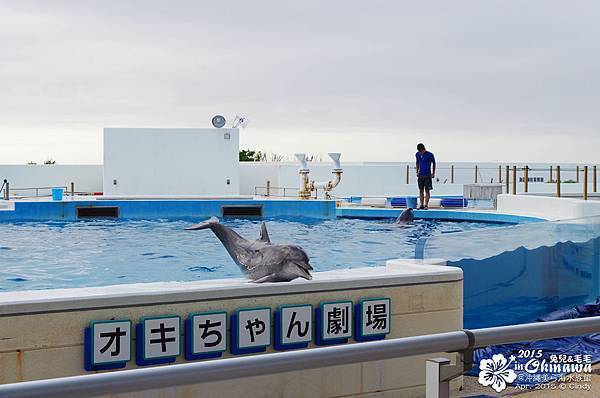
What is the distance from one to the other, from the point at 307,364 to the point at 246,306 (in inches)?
94.2

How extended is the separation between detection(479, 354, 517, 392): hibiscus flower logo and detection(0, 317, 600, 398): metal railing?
1.87 m

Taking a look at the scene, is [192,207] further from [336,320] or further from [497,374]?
[497,374]

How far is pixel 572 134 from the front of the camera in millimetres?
22469

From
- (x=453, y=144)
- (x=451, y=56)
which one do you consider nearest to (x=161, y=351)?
(x=451, y=56)

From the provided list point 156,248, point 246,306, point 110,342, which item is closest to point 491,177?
point 156,248

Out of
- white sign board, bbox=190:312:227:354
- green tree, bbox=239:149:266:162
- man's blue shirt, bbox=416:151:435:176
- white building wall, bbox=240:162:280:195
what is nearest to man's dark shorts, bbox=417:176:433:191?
man's blue shirt, bbox=416:151:435:176

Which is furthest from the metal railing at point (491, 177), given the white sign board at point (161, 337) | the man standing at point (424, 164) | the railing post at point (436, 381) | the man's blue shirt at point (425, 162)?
the railing post at point (436, 381)

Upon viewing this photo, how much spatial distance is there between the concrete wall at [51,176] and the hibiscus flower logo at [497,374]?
20004 mm

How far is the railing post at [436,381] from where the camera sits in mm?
2107

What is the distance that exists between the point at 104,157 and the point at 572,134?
1308 centimetres

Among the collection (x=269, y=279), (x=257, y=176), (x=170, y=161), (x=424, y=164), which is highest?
(x=170, y=161)

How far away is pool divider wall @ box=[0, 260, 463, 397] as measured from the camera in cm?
365

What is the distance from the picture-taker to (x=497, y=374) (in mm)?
4348

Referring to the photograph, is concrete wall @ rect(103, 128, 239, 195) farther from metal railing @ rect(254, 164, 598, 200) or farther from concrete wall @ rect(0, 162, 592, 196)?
concrete wall @ rect(0, 162, 592, 196)
